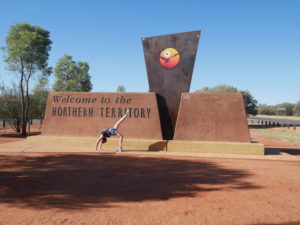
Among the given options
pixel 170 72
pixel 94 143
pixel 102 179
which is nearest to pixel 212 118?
pixel 170 72

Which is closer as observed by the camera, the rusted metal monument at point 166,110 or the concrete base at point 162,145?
the concrete base at point 162,145

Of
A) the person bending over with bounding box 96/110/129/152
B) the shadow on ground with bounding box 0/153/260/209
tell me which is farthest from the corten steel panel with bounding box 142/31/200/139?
the shadow on ground with bounding box 0/153/260/209

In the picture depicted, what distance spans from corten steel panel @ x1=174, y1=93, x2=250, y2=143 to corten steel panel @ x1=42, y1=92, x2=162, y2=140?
1235 millimetres

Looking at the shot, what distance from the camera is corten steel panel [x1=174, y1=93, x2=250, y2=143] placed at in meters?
9.64

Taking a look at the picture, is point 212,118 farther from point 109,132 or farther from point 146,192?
point 146,192

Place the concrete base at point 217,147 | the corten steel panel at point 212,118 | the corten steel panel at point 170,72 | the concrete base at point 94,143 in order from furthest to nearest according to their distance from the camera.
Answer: the corten steel panel at point 170,72 < the concrete base at point 94,143 < the corten steel panel at point 212,118 < the concrete base at point 217,147

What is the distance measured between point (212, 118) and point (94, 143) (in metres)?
5.36

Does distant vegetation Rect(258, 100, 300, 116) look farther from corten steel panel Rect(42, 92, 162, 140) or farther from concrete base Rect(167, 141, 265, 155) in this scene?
corten steel panel Rect(42, 92, 162, 140)

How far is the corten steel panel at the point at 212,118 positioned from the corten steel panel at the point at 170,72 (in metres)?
0.82

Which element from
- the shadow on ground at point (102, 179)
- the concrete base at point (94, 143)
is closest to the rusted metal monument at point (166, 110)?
the concrete base at point (94, 143)

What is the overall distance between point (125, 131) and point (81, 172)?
177 inches

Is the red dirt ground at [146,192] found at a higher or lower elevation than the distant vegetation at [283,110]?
lower

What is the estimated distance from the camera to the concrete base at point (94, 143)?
9.80m

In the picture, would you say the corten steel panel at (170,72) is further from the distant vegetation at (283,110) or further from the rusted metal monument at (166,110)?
the distant vegetation at (283,110)
